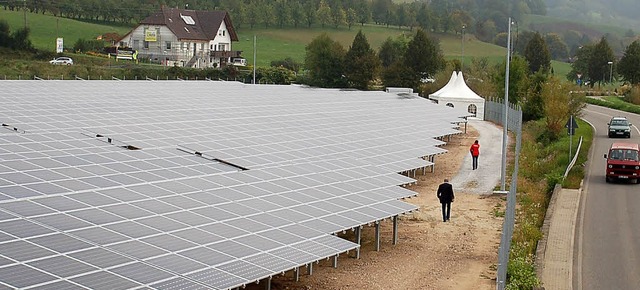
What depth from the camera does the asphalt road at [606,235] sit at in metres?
25.3

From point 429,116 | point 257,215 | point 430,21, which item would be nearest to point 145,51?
point 429,116

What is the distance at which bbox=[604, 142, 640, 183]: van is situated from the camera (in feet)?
138

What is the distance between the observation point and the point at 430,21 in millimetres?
178875

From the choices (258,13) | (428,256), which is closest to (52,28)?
(258,13)

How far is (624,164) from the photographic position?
138 ft

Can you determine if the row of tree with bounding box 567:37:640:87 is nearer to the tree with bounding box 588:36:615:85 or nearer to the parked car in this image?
the tree with bounding box 588:36:615:85

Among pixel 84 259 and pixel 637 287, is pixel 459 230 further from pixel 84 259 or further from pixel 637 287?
pixel 84 259

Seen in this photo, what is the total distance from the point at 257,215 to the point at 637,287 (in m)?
10.4

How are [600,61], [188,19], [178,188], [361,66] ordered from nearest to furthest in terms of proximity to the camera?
[178,188] < [361,66] < [188,19] < [600,61]

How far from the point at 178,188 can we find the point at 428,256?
26.3ft

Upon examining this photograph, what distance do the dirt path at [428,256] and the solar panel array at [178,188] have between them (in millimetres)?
1494

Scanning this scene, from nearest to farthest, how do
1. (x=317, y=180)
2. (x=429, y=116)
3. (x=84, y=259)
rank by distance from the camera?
(x=84, y=259) → (x=317, y=180) → (x=429, y=116)

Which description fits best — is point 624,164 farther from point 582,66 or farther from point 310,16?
point 310,16

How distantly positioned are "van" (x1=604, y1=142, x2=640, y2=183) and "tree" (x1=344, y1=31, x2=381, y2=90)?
181ft
